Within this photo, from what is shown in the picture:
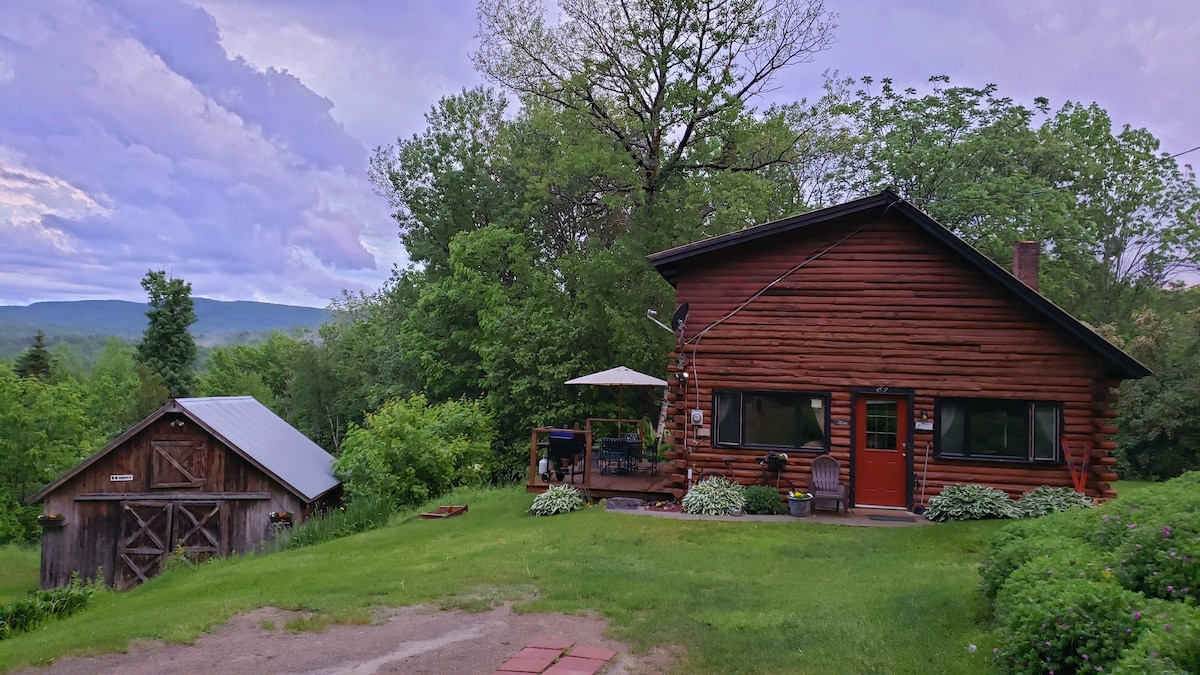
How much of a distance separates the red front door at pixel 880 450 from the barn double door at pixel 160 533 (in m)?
16.1

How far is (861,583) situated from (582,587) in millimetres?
3206

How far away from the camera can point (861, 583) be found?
918cm

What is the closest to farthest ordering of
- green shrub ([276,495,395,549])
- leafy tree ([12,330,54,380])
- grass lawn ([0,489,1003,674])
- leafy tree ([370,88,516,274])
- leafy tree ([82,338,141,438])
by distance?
grass lawn ([0,489,1003,674]) < green shrub ([276,495,395,549]) < leafy tree ([370,88,516,274]) < leafy tree ([82,338,141,438]) < leafy tree ([12,330,54,380])

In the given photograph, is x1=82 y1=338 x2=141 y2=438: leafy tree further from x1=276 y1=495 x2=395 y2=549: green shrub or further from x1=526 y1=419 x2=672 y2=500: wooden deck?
x1=526 y1=419 x2=672 y2=500: wooden deck

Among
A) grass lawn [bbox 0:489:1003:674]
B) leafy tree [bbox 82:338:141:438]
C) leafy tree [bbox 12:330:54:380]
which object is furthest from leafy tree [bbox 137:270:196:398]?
grass lawn [bbox 0:489:1003:674]

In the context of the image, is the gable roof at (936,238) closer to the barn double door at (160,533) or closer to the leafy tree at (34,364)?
the barn double door at (160,533)

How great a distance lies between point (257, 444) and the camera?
72.6 feet

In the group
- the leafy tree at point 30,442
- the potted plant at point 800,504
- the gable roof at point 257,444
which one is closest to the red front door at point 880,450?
the potted plant at point 800,504

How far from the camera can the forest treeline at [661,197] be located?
2395cm

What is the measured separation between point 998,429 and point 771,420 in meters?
3.99

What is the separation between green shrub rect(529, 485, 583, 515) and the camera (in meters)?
15.0

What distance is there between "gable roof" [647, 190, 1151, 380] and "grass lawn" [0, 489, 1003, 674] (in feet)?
13.3

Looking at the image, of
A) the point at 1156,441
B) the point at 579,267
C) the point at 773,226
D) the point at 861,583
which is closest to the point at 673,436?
the point at 773,226

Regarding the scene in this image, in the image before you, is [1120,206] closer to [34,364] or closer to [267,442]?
[267,442]
